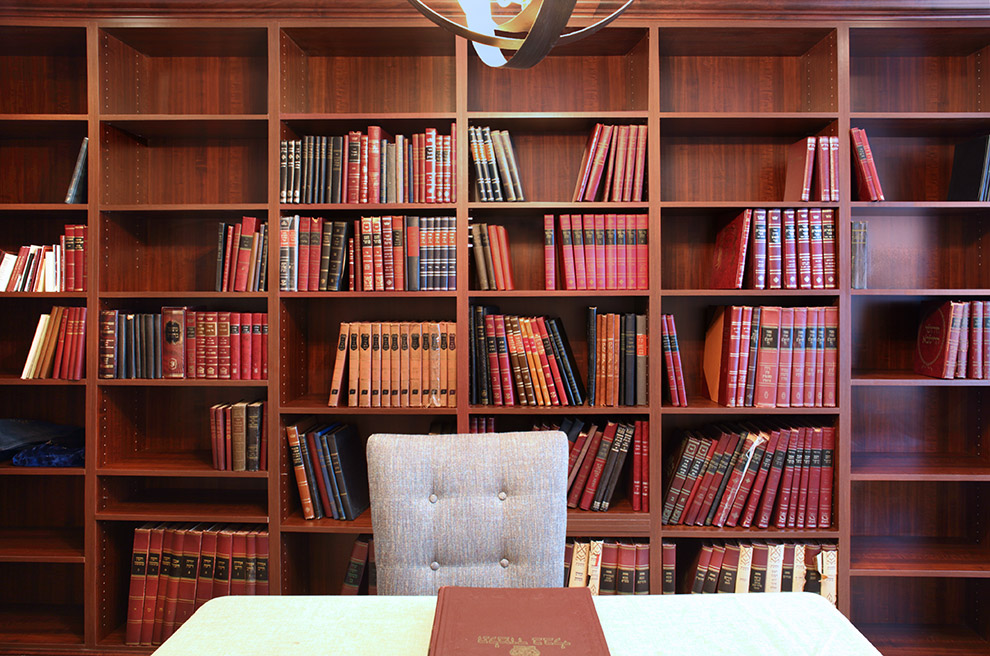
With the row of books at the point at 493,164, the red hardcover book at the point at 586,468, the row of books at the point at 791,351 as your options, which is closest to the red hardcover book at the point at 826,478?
the row of books at the point at 791,351

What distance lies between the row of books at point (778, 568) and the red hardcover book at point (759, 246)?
904 millimetres

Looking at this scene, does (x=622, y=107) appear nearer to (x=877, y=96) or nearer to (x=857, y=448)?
(x=877, y=96)

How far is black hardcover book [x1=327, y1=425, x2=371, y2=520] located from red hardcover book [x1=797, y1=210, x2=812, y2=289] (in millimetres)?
1697

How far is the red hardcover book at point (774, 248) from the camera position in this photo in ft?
7.30

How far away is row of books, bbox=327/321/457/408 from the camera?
227 cm

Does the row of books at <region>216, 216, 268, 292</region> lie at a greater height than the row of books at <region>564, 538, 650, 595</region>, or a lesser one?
greater

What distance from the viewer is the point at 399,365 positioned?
90.1 inches

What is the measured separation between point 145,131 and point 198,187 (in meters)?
0.26

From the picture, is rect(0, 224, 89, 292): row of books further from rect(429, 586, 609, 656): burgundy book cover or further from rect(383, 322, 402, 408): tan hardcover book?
rect(429, 586, 609, 656): burgundy book cover

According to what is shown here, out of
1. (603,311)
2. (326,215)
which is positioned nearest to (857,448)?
(603,311)

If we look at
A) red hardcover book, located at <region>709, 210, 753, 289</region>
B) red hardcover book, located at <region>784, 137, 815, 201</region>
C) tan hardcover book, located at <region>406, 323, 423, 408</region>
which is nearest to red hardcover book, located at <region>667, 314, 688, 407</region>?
red hardcover book, located at <region>709, 210, 753, 289</region>

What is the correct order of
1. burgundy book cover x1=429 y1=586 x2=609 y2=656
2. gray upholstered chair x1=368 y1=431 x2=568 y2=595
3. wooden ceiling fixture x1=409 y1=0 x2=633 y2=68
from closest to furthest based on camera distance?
wooden ceiling fixture x1=409 y1=0 x2=633 y2=68 → burgundy book cover x1=429 y1=586 x2=609 y2=656 → gray upholstered chair x1=368 y1=431 x2=568 y2=595

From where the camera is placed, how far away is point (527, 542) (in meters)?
1.47

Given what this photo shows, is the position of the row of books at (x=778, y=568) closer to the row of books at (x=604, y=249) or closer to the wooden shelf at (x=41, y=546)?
the row of books at (x=604, y=249)
